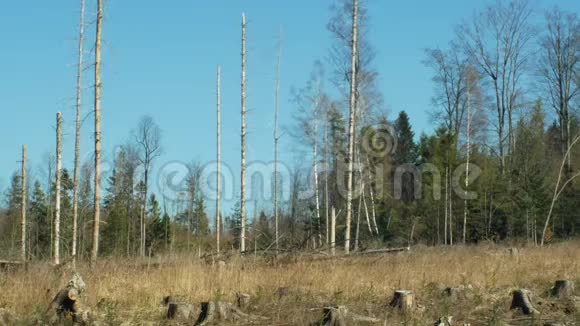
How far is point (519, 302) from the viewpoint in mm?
9477

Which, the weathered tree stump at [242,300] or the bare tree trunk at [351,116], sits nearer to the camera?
the weathered tree stump at [242,300]

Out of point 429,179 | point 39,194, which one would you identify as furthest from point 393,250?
point 39,194

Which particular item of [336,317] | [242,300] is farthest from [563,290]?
[242,300]

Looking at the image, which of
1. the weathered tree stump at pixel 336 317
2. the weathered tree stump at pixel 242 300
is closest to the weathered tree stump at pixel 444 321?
the weathered tree stump at pixel 336 317

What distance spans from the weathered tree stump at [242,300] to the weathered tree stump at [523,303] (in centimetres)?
374

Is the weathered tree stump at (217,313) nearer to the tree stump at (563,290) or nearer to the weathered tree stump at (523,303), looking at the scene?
the weathered tree stump at (523,303)

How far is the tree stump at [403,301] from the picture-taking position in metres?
8.87

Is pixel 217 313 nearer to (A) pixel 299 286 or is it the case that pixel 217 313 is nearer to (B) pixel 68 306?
(B) pixel 68 306

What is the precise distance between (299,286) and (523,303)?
10.8 feet

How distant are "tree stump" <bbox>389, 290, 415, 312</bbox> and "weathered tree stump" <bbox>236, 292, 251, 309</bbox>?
6.42ft

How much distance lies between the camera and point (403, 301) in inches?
350

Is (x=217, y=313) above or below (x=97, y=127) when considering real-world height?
below

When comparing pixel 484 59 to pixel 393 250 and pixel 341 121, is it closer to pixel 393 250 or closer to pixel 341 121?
pixel 341 121

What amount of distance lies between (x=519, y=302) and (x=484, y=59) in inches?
1402
